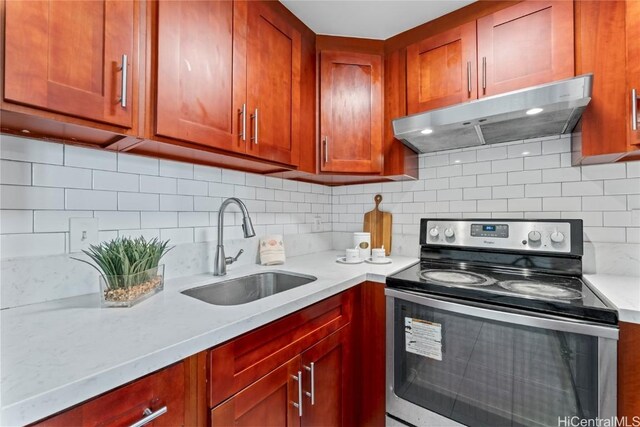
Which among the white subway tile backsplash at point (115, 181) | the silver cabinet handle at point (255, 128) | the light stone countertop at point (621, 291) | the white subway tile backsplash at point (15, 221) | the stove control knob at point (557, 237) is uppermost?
the silver cabinet handle at point (255, 128)

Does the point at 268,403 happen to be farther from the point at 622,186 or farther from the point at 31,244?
the point at 622,186

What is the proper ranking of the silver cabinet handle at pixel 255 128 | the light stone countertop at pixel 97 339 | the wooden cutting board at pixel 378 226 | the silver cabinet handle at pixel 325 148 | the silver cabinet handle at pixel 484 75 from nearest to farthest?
1. the light stone countertop at pixel 97 339
2. the silver cabinet handle at pixel 255 128
3. the silver cabinet handle at pixel 484 75
4. the silver cabinet handle at pixel 325 148
5. the wooden cutting board at pixel 378 226

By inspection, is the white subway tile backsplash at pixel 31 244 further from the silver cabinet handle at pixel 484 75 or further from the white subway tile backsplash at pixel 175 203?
the silver cabinet handle at pixel 484 75

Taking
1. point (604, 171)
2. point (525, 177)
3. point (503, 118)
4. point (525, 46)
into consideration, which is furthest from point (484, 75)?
point (604, 171)

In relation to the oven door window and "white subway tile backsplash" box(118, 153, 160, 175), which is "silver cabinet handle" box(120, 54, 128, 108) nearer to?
"white subway tile backsplash" box(118, 153, 160, 175)

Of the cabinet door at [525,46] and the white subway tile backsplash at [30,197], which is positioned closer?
the white subway tile backsplash at [30,197]

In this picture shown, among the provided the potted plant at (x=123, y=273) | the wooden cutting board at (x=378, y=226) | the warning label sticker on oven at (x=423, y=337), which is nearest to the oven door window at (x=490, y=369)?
the warning label sticker on oven at (x=423, y=337)

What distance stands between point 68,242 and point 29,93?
0.52 m

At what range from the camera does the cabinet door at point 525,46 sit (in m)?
1.21

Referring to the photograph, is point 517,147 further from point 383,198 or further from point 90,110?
point 90,110

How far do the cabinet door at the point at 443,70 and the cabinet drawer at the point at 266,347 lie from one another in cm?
116

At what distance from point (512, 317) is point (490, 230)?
69cm

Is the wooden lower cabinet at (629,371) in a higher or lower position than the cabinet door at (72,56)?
lower

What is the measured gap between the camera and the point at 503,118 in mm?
1241
